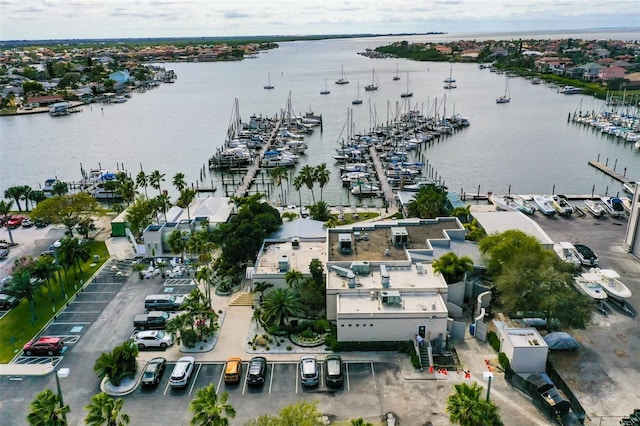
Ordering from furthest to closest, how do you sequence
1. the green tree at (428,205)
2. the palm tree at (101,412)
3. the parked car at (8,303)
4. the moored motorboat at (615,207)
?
1. the moored motorboat at (615,207)
2. the green tree at (428,205)
3. the parked car at (8,303)
4. the palm tree at (101,412)

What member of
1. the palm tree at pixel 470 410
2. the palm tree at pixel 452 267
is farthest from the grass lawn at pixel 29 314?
the palm tree at pixel 452 267

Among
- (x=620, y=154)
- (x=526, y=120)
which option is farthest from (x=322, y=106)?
(x=620, y=154)

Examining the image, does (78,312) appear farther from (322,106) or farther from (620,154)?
(322,106)

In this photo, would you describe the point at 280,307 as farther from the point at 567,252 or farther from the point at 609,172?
the point at 609,172

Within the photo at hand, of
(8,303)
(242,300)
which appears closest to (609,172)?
(242,300)

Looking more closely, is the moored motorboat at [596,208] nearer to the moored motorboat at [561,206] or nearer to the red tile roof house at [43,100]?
the moored motorboat at [561,206]

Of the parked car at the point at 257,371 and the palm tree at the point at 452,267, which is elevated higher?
the palm tree at the point at 452,267
